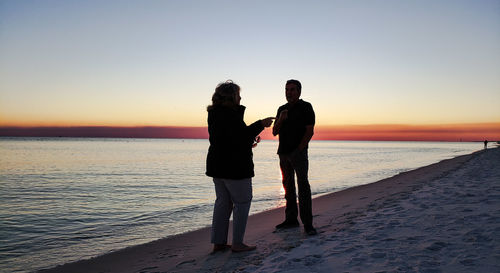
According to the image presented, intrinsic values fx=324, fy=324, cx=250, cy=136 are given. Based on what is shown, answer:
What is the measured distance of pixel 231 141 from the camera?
12.8 ft

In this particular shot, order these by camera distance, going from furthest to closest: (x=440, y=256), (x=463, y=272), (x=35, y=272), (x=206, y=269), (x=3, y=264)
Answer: (x=3, y=264) → (x=35, y=272) → (x=206, y=269) → (x=440, y=256) → (x=463, y=272)

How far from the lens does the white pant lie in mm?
3994

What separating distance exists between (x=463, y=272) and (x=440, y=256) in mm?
448

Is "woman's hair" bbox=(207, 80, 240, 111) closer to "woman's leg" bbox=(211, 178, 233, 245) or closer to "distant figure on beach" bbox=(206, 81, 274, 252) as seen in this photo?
"distant figure on beach" bbox=(206, 81, 274, 252)

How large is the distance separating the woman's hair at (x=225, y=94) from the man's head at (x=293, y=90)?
1212 millimetres

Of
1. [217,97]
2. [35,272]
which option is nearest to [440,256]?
[217,97]

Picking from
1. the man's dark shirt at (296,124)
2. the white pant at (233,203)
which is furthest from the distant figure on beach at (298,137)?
the white pant at (233,203)

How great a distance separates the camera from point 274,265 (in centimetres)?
342

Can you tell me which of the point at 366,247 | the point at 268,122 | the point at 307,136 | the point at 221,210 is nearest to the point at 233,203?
the point at 221,210

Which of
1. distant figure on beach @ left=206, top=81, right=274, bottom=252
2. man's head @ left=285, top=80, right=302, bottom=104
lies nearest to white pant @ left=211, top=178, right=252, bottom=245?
distant figure on beach @ left=206, top=81, right=274, bottom=252

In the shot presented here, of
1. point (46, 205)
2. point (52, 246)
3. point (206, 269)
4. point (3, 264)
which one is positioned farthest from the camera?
point (46, 205)

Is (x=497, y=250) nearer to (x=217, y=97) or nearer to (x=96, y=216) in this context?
(x=217, y=97)

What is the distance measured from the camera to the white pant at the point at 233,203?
157 inches

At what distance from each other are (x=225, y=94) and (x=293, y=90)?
1.38 metres
